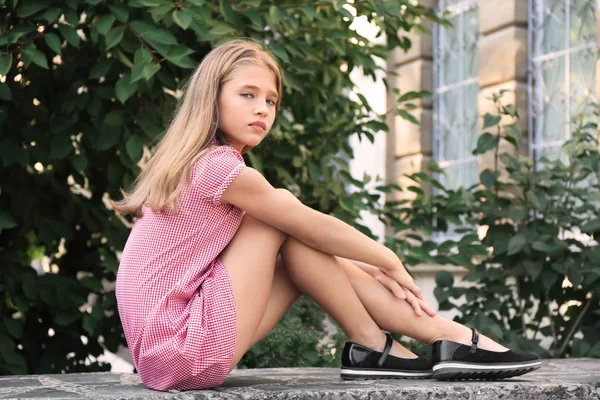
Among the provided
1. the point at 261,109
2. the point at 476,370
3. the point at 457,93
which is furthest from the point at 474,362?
the point at 457,93

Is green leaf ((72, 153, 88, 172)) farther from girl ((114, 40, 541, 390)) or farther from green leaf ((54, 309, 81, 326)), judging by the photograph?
girl ((114, 40, 541, 390))

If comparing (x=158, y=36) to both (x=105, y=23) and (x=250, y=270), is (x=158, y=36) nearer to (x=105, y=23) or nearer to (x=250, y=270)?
(x=105, y=23)

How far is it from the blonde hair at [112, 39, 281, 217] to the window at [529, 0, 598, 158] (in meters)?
3.62

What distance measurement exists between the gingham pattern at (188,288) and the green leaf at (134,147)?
3.08 ft

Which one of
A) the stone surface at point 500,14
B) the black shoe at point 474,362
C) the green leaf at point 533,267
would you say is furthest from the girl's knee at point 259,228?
the stone surface at point 500,14

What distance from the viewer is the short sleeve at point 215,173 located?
238 cm

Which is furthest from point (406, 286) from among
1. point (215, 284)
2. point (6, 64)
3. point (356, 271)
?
point (6, 64)

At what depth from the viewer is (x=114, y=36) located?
3162 mm

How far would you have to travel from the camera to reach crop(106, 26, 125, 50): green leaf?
10.2 feet

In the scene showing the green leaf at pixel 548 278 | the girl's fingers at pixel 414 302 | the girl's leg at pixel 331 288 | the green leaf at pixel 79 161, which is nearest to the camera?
the girl's leg at pixel 331 288

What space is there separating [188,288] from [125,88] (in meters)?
1.08

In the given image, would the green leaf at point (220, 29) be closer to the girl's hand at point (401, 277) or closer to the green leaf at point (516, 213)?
the girl's hand at point (401, 277)

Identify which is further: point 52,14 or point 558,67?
point 558,67

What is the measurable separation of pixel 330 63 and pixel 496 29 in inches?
108
